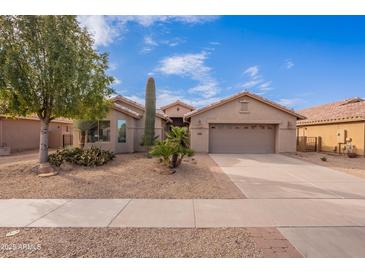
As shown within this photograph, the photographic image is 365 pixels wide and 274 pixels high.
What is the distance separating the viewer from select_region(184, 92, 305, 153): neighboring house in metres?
16.3

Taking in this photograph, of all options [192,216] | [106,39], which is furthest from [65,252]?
[106,39]

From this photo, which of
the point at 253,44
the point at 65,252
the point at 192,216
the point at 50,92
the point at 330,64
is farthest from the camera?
the point at 330,64

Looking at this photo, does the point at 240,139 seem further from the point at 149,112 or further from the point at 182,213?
the point at 182,213

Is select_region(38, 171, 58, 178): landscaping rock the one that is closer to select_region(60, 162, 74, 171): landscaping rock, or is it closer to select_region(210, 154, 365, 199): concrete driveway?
select_region(60, 162, 74, 171): landscaping rock

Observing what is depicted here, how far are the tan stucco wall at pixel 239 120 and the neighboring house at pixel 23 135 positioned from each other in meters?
11.9

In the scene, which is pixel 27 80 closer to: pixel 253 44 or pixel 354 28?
pixel 253 44

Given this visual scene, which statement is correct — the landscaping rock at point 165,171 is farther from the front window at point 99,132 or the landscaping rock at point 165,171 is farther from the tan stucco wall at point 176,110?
the tan stucco wall at point 176,110

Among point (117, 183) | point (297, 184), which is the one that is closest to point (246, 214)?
point (297, 184)

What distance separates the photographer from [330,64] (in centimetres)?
1137

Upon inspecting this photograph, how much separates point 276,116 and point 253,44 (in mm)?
7980

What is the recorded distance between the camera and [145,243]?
3389mm

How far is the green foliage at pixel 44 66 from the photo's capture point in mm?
7617

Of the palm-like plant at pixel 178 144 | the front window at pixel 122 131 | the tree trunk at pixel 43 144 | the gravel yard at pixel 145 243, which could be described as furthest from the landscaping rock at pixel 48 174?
the front window at pixel 122 131

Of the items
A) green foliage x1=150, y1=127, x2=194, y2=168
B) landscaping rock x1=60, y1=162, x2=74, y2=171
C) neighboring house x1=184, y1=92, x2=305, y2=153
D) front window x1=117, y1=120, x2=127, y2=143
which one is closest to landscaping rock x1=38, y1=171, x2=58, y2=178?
A: landscaping rock x1=60, y1=162, x2=74, y2=171
